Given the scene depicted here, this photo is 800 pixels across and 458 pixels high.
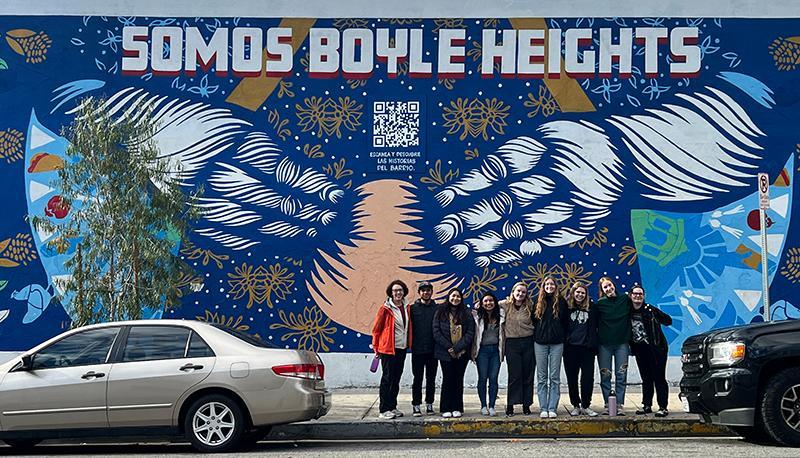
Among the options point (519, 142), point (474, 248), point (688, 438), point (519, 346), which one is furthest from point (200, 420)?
point (519, 142)

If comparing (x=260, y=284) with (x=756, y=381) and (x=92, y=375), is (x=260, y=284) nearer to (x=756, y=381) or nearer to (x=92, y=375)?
(x=92, y=375)

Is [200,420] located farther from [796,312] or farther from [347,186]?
[796,312]

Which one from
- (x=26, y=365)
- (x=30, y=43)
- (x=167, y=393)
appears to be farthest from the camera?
(x=30, y=43)

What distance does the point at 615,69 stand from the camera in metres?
16.7

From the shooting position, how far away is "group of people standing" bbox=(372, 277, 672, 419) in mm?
13094

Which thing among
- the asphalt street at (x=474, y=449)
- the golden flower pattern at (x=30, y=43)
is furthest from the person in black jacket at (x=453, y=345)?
the golden flower pattern at (x=30, y=43)

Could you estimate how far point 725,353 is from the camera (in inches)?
427

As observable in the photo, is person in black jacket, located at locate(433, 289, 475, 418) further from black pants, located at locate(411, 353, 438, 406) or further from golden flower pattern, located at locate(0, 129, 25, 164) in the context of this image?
golden flower pattern, located at locate(0, 129, 25, 164)

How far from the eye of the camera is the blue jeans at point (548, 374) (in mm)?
13031

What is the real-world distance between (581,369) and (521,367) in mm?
800

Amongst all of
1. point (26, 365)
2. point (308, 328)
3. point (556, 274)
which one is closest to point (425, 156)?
point (556, 274)

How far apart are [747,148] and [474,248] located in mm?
4814

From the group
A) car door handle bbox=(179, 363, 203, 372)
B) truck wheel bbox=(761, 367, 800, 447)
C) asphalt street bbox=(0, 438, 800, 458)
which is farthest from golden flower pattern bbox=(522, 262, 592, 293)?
car door handle bbox=(179, 363, 203, 372)

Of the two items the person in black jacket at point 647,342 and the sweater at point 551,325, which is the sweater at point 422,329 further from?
the person in black jacket at point 647,342
